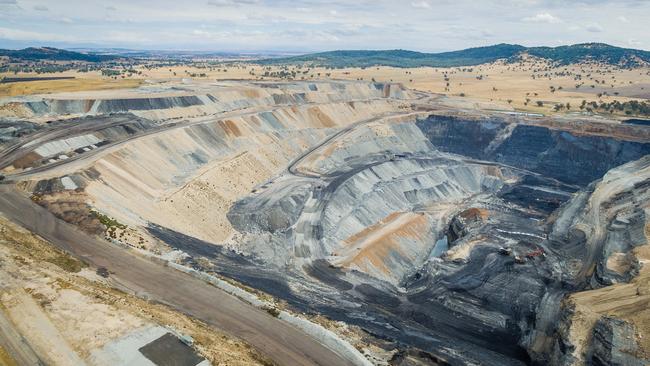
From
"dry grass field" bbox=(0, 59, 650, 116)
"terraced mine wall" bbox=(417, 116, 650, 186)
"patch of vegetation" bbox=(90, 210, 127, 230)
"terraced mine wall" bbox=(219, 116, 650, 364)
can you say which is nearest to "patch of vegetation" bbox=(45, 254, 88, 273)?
"patch of vegetation" bbox=(90, 210, 127, 230)

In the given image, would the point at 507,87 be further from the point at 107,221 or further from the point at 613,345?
the point at 107,221

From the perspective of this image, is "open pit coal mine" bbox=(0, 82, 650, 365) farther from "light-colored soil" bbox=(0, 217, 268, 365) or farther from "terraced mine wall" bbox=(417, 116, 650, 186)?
"light-colored soil" bbox=(0, 217, 268, 365)

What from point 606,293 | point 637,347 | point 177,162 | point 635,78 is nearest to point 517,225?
point 606,293

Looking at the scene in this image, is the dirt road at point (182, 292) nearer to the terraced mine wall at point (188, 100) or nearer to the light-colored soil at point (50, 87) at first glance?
the terraced mine wall at point (188, 100)

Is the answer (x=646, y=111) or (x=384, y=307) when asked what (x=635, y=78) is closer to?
(x=646, y=111)

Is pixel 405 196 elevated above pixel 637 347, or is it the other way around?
pixel 637 347
